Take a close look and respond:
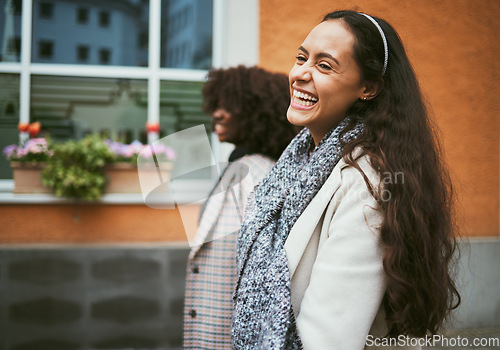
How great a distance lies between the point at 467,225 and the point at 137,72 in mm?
3601

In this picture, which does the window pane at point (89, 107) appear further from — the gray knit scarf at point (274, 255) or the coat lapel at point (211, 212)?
the gray knit scarf at point (274, 255)

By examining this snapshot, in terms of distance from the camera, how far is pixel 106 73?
4.29m

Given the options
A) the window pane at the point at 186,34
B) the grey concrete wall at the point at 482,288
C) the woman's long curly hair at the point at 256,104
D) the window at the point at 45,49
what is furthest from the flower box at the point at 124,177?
the grey concrete wall at the point at 482,288

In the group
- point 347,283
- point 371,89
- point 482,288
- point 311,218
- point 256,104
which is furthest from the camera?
point 482,288

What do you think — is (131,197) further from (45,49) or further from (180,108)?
(45,49)

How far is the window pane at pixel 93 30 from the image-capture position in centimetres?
425

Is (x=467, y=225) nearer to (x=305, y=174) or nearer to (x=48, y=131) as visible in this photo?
(x=305, y=174)

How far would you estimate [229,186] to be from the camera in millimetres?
2154

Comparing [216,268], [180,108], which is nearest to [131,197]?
[180,108]

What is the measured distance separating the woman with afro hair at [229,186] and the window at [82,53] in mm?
2286

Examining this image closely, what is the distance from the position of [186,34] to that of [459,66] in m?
2.72

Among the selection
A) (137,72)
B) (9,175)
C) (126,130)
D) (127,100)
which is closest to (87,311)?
(9,175)

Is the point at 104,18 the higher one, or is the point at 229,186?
the point at 104,18

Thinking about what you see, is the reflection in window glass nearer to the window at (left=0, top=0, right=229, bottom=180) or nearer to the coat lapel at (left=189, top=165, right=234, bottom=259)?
the window at (left=0, top=0, right=229, bottom=180)
